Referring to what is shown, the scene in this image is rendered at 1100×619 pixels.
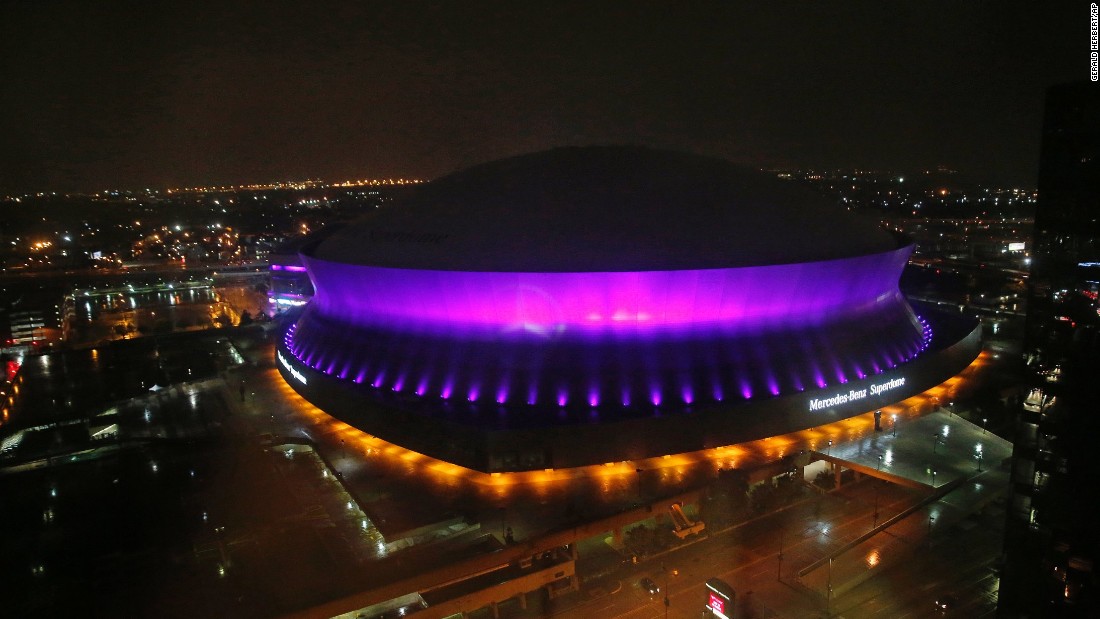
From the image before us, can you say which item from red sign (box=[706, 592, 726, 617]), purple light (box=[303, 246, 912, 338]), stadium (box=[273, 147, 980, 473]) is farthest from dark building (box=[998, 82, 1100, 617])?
purple light (box=[303, 246, 912, 338])

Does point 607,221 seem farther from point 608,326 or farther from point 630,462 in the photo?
point 630,462

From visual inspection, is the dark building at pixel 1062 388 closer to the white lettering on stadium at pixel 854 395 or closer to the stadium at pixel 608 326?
the stadium at pixel 608 326

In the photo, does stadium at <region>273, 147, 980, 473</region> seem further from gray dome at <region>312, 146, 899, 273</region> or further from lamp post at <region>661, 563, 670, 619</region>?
lamp post at <region>661, 563, 670, 619</region>

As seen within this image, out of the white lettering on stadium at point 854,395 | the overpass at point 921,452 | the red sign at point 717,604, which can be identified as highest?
the white lettering on stadium at point 854,395

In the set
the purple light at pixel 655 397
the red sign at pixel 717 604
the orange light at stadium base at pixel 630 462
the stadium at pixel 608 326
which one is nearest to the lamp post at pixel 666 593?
the red sign at pixel 717 604

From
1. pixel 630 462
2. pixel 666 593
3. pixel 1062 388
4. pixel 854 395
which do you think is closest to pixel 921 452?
pixel 854 395

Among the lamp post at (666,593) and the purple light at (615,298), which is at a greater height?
the purple light at (615,298)
